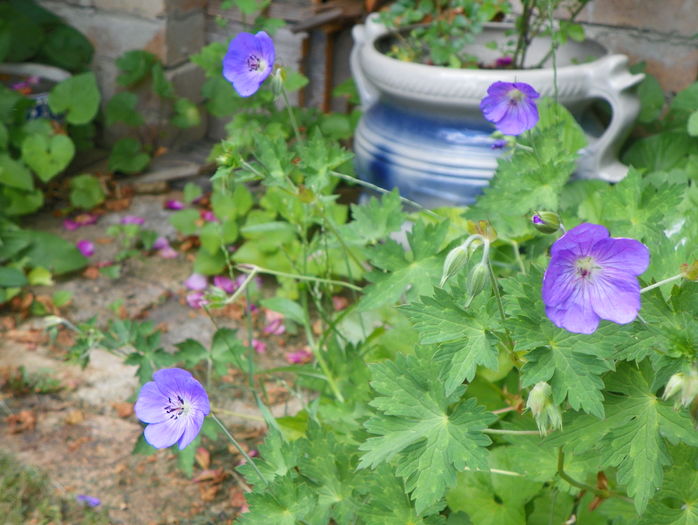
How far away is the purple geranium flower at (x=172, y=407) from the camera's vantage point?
3.12 ft

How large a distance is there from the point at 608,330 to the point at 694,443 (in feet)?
0.53

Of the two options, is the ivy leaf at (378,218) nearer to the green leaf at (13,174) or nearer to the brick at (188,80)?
the green leaf at (13,174)

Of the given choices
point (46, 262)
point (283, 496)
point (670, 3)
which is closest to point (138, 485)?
point (283, 496)

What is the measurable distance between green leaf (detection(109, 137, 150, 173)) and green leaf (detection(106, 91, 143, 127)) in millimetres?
82

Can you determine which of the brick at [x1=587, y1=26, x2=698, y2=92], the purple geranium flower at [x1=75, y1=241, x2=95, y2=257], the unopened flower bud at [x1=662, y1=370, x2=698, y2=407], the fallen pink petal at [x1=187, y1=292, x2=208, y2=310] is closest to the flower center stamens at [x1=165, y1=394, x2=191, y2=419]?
the fallen pink petal at [x1=187, y1=292, x2=208, y2=310]

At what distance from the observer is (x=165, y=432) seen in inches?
38.7

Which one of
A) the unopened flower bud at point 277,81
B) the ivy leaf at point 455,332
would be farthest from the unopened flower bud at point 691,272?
the unopened flower bud at point 277,81

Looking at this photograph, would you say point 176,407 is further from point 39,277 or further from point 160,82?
point 160,82

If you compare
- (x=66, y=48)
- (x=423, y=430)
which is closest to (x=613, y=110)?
(x=423, y=430)

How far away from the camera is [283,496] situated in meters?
1.09

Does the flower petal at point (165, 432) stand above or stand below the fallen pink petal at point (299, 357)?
above

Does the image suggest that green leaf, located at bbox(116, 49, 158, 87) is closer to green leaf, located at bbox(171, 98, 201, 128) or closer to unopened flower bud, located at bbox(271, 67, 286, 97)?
green leaf, located at bbox(171, 98, 201, 128)

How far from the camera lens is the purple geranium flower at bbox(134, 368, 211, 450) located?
0.95 metres

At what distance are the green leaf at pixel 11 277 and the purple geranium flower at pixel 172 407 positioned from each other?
140 cm
